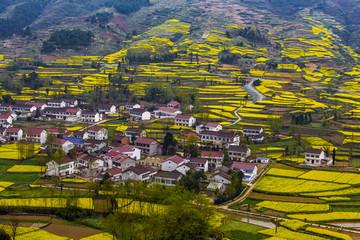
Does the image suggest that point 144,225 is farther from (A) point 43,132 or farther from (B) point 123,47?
(B) point 123,47

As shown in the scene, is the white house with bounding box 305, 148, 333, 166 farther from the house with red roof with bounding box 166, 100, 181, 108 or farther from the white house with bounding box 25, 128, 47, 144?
the white house with bounding box 25, 128, 47, 144

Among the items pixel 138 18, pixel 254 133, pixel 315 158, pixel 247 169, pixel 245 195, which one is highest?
pixel 138 18

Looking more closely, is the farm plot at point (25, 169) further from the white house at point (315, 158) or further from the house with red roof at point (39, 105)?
the white house at point (315, 158)

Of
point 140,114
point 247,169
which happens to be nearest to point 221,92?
point 140,114

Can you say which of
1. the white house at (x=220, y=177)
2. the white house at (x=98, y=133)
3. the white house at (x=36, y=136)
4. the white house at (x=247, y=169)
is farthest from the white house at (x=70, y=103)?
the white house at (x=220, y=177)

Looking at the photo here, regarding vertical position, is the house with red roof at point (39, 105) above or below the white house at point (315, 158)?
above

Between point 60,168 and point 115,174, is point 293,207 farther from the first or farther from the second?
point 60,168

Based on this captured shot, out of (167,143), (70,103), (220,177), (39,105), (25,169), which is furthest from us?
(70,103)
